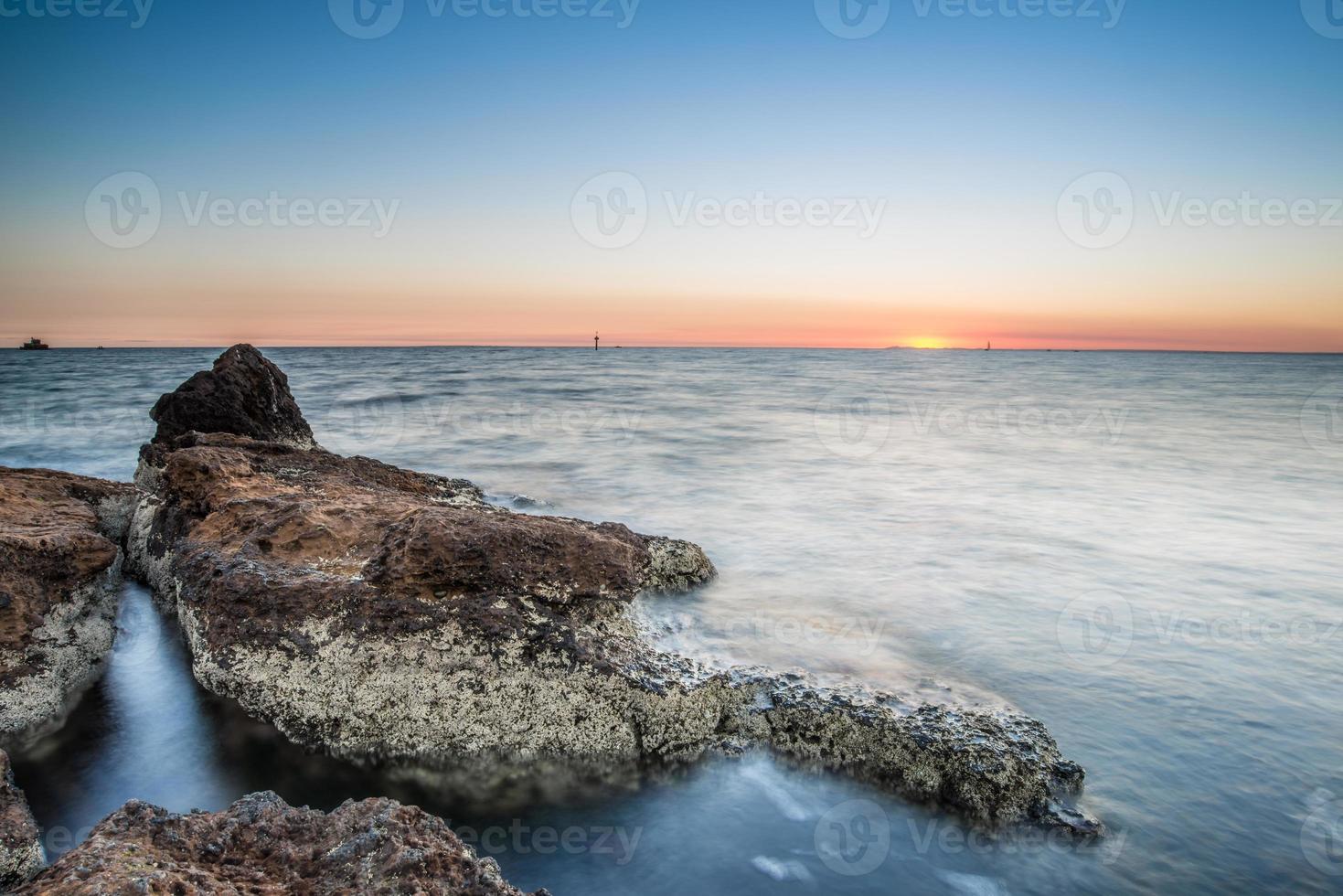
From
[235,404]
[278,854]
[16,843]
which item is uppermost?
[235,404]

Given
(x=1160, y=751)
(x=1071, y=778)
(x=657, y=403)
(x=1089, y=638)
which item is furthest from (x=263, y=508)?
(x=657, y=403)

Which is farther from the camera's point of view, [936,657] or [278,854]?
[936,657]

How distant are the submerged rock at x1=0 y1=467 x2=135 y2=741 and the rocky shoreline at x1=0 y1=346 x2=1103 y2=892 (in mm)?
11

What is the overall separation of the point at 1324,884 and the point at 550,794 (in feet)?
11.2

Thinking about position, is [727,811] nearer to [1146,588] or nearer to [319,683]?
[319,683]

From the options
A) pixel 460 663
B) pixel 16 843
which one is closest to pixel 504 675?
pixel 460 663

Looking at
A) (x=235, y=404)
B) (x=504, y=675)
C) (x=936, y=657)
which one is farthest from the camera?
(x=235, y=404)

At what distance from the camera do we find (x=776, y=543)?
27.9 feet

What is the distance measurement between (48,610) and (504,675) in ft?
9.09

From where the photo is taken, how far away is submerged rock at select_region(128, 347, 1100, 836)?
12.5 ft

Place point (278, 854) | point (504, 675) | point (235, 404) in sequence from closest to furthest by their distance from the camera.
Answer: point (278, 854), point (504, 675), point (235, 404)

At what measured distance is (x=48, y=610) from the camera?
4422mm

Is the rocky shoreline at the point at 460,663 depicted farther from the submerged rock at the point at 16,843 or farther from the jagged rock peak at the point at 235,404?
the jagged rock peak at the point at 235,404

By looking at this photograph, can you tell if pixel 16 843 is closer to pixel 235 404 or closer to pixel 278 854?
pixel 278 854
